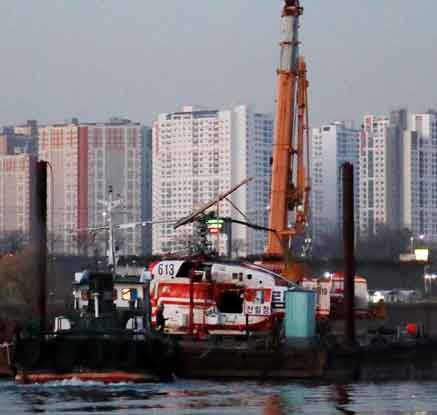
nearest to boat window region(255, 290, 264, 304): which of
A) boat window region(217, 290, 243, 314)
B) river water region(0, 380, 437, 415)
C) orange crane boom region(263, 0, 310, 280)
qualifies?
boat window region(217, 290, 243, 314)

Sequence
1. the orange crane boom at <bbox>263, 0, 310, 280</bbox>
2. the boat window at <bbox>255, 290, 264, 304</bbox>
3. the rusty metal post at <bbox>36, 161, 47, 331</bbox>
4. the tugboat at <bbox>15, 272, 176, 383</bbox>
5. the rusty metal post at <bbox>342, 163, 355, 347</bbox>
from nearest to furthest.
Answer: the tugboat at <bbox>15, 272, 176, 383</bbox>, the rusty metal post at <bbox>36, 161, 47, 331</bbox>, the rusty metal post at <bbox>342, 163, 355, 347</bbox>, the boat window at <bbox>255, 290, 264, 304</bbox>, the orange crane boom at <bbox>263, 0, 310, 280</bbox>

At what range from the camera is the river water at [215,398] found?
161 feet

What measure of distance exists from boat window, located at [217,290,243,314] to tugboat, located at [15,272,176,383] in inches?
245

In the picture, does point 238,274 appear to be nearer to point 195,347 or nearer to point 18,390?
point 195,347

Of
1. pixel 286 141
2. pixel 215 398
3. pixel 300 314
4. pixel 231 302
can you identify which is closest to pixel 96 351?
pixel 215 398

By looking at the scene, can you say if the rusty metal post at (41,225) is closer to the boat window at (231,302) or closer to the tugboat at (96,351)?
the tugboat at (96,351)

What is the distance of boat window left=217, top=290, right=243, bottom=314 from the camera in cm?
6305

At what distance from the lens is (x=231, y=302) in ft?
208

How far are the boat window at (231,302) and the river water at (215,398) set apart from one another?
5368 millimetres

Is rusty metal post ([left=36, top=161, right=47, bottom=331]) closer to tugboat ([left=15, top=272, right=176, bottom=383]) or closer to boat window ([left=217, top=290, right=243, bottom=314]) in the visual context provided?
tugboat ([left=15, top=272, right=176, bottom=383])

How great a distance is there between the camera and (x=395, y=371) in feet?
210

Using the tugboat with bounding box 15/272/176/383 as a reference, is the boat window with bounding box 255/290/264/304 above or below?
above

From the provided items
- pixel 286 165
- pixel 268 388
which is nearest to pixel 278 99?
pixel 286 165

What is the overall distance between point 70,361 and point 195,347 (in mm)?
5308
